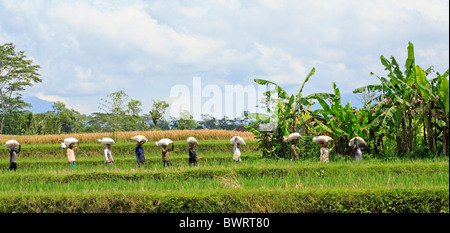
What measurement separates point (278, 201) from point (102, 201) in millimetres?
3252

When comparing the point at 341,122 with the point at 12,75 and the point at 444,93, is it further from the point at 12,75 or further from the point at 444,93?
the point at 12,75

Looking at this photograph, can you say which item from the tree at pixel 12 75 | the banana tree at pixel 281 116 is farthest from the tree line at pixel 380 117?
the tree at pixel 12 75

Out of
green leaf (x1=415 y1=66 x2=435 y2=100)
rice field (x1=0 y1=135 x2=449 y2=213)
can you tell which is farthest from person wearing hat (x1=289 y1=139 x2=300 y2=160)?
green leaf (x1=415 y1=66 x2=435 y2=100)

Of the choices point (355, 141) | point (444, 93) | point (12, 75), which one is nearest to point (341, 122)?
Answer: point (355, 141)

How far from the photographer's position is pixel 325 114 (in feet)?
46.3

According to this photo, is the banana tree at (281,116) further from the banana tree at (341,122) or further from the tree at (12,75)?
the tree at (12,75)

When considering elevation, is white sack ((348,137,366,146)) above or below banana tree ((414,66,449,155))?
below

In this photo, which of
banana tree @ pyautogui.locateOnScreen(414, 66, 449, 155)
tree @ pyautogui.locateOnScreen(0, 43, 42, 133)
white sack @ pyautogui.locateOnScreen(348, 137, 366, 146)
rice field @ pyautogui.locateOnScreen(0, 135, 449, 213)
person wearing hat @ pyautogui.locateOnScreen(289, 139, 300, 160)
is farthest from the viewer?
tree @ pyautogui.locateOnScreen(0, 43, 42, 133)

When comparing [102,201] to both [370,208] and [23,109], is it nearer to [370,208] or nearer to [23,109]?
[370,208]

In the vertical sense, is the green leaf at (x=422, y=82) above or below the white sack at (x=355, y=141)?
above

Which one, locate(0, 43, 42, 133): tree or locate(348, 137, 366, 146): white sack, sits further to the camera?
locate(0, 43, 42, 133): tree

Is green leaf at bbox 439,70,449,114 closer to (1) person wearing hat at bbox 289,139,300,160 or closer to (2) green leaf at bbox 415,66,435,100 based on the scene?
(2) green leaf at bbox 415,66,435,100
